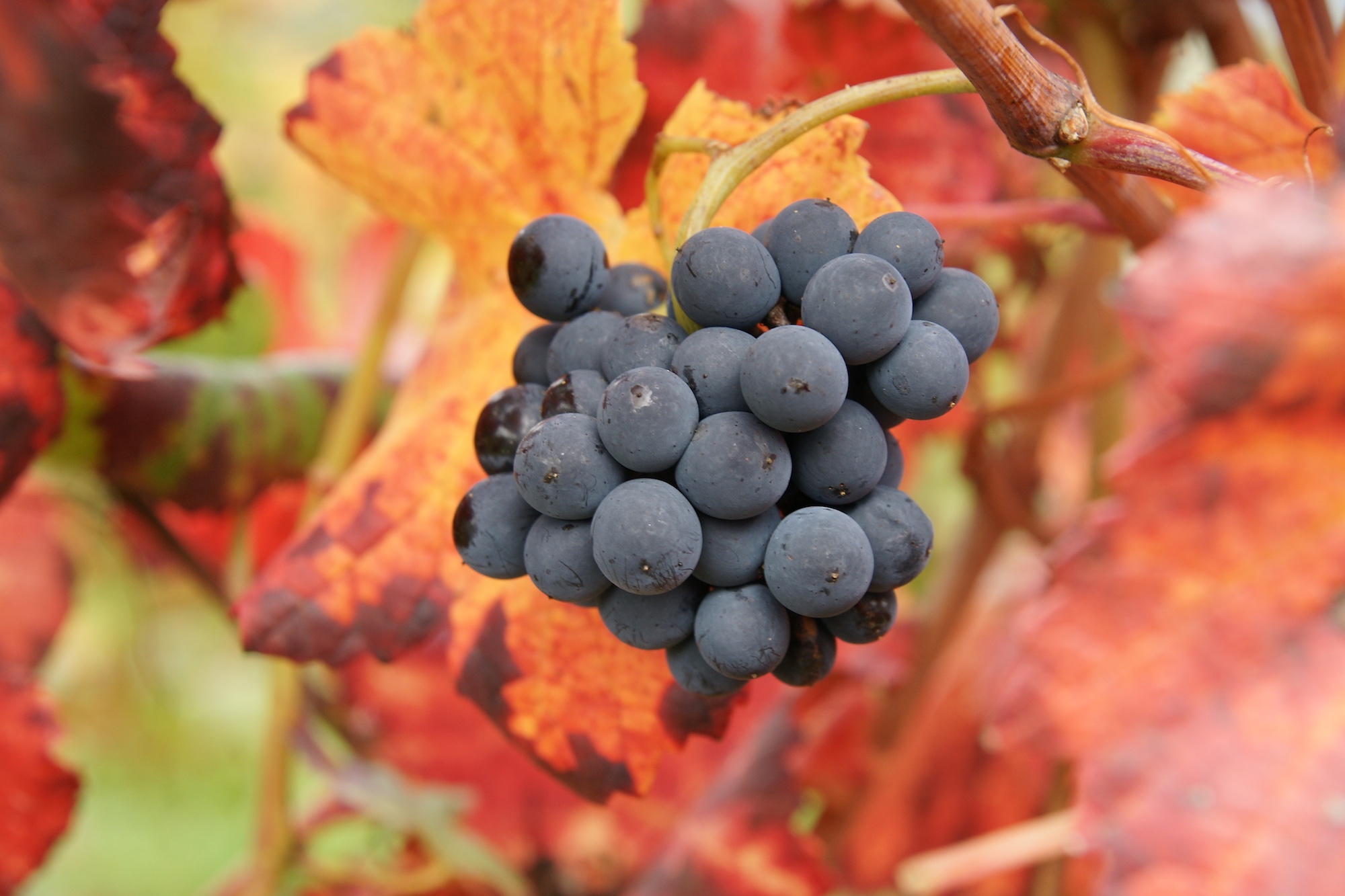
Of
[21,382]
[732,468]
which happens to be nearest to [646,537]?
[732,468]

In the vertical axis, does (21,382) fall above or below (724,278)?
below

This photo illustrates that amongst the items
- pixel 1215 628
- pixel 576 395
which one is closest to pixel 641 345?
pixel 576 395

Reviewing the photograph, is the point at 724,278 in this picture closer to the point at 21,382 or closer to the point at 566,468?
the point at 566,468

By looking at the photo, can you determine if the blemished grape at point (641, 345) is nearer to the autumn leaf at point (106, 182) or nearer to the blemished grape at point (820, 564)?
the blemished grape at point (820, 564)

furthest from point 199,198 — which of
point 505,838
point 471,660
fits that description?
point 505,838

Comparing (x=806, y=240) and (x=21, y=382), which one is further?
(x=21, y=382)

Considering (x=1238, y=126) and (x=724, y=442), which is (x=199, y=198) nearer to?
(x=724, y=442)

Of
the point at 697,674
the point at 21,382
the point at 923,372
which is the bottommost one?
the point at 21,382
